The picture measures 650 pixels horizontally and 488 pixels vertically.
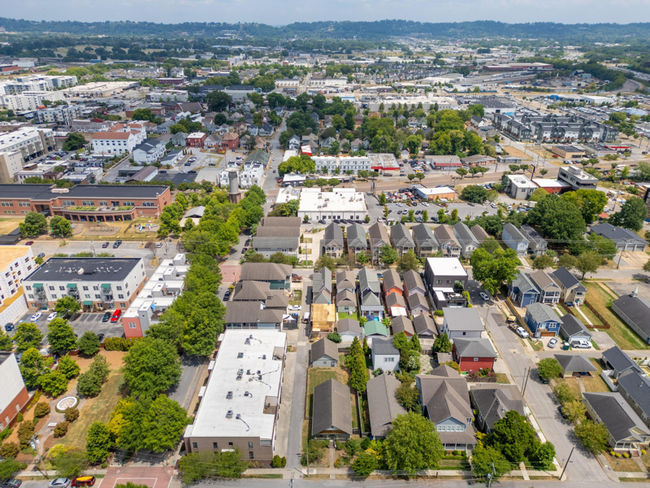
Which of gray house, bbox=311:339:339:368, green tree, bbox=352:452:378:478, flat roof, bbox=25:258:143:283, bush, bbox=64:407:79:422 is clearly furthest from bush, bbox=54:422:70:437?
green tree, bbox=352:452:378:478

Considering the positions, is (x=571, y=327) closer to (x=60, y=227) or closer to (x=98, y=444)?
(x=98, y=444)

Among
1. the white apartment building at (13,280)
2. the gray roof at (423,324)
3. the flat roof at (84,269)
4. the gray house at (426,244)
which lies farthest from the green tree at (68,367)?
the gray house at (426,244)

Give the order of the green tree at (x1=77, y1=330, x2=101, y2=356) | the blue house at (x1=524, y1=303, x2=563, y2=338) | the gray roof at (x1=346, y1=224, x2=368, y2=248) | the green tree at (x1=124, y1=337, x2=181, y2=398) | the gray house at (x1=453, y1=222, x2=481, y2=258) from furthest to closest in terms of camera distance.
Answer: the gray house at (x1=453, y1=222, x2=481, y2=258) < the gray roof at (x1=346, y1=224, x2=368, y2=248) < the blue house at (x1=524, y1=303, x2=563, y2=338) < the green tree at (x1=77, y1=330, x2=101, y2=356) < the green tree at (x1=124, y1=337, x2=181, y2=398)

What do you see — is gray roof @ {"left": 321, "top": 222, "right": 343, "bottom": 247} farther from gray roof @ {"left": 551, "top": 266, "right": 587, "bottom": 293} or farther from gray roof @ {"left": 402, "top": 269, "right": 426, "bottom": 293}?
gray roof @ {"left": 551, "top": 266, "right": 587, "bottom": 293}

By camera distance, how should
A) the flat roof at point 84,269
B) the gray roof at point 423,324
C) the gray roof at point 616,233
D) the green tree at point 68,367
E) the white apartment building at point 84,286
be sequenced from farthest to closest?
1. the gray roof at point 616,233
2. the flat roof at point 84,269
3. the white apartment building at point 84,286
4. the gray roof at point 423,324
5. the green tree at point 68,367

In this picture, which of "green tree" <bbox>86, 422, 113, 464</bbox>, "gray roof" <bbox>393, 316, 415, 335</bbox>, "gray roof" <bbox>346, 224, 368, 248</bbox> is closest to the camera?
"green tree" <bbox>86, 422, 113, 464</bbox>

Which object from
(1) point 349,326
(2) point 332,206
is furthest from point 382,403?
(2) point 332,206

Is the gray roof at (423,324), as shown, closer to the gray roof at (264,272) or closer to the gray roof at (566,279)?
the gray roof at (264,272)
